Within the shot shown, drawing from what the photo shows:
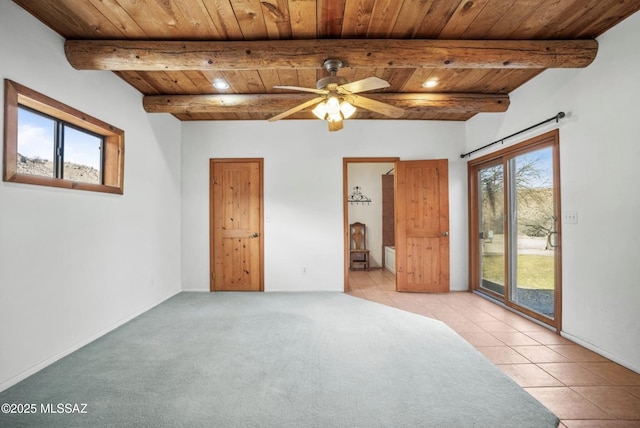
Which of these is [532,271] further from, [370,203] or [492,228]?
[370,203]

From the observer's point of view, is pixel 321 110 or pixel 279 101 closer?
pixel 321 110

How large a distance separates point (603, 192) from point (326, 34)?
9.08 ft

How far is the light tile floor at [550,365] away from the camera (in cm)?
185

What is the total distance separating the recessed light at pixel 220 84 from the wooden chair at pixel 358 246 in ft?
14.2

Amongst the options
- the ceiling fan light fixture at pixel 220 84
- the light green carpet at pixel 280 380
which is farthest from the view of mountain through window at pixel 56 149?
the light green carpet at pixel 280 380

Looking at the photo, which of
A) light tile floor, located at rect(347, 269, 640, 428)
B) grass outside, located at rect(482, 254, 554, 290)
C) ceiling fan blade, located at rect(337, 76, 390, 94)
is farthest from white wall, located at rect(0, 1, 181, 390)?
grass outside, located at rect(482, 254, 554, 290)

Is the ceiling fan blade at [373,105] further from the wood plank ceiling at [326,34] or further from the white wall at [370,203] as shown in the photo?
the white wall at [370,203]

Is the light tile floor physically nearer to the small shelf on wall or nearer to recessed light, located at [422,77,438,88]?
recessed light, located at [422,77,438,88]

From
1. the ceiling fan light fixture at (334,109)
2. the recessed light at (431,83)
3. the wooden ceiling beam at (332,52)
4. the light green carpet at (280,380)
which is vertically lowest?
the light green carpet at (280,380)

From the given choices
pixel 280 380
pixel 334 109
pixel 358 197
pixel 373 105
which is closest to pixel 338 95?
pixel 334 109

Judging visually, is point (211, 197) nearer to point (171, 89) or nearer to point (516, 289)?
point (171, 89)

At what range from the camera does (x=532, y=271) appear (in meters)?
3.58

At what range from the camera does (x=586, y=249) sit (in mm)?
2752

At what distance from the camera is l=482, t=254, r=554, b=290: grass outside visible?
3315 millimetres
